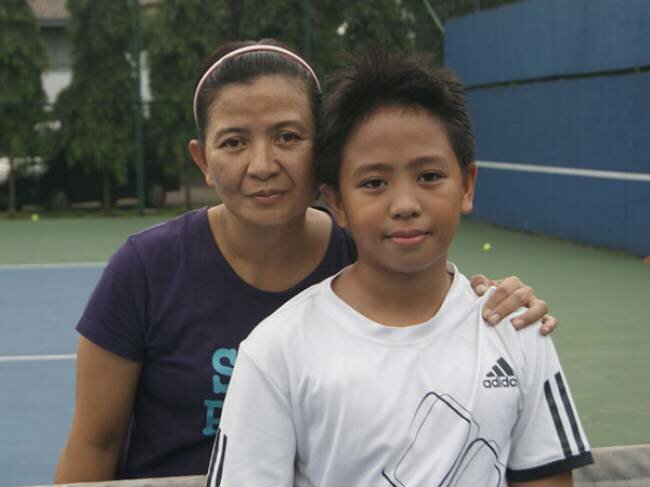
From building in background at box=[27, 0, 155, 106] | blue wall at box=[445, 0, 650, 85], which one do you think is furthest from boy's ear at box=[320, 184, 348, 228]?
building in background at box=[27, 0, 155, 106]

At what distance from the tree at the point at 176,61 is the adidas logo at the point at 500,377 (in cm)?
1284

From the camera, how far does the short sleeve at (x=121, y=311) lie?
204cm

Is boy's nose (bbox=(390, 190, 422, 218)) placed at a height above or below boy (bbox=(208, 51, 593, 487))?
above

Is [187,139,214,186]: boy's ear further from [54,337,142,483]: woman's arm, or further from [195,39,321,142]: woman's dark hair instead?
[54,337,142,483]: woman's arm

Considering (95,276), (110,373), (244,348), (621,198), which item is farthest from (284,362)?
(621,198)

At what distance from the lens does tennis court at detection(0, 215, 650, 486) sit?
4434 millimetres

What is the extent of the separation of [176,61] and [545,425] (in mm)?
13222

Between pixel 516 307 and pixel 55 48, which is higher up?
pixel 55 48

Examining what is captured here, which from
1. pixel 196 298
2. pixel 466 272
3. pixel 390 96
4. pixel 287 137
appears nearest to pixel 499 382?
pixel 390 96

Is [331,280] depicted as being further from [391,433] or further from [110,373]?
[110,373]

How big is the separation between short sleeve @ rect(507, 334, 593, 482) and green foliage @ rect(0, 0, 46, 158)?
521 inches

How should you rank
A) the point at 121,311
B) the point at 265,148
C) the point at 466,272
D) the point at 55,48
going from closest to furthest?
1. the point at 265,148
2. the point at 121,311
3. the point at 466,272
4. the point at 55,48

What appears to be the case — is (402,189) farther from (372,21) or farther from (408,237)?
(372,21)

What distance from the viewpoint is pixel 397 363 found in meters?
1.59
